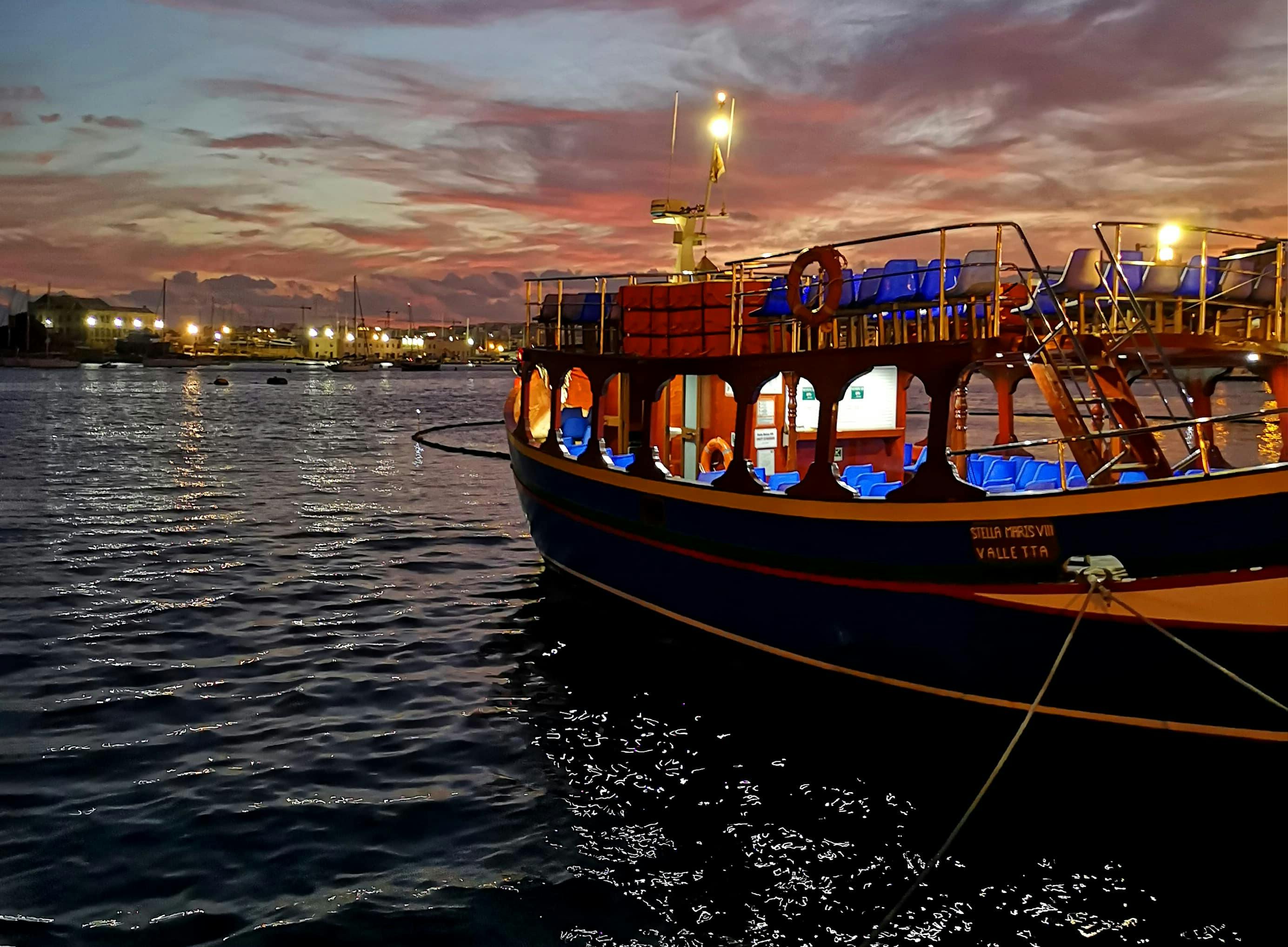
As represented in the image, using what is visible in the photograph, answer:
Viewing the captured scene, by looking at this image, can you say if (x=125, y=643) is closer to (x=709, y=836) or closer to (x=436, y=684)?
(x=436, y=684)

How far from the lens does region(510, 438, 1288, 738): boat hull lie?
7.36 m

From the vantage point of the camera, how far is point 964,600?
8609 millimetres

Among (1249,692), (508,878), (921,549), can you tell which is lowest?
(508,878)

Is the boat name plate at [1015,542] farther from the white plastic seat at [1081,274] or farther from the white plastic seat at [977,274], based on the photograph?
the white plastic seat at [1081,274]

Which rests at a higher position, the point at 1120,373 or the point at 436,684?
the point at 1120,373

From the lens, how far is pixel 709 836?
25.5 feet

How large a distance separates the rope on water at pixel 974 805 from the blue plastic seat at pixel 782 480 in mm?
4249

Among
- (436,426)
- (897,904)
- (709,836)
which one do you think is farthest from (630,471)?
(436,426)

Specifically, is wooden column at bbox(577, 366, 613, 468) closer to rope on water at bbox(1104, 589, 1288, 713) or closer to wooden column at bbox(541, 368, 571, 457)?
wooden column at bbox(541, 368, 571, 457)

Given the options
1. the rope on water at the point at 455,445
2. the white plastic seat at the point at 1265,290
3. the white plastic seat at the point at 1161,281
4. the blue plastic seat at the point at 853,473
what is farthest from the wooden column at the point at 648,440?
the rope on water at the point at 455,445

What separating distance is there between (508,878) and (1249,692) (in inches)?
237

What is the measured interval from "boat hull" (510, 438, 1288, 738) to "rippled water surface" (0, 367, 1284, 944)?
0.38 m

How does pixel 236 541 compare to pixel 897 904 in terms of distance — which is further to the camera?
pixel 236 541

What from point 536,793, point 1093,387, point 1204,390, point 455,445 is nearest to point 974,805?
point 536,793
